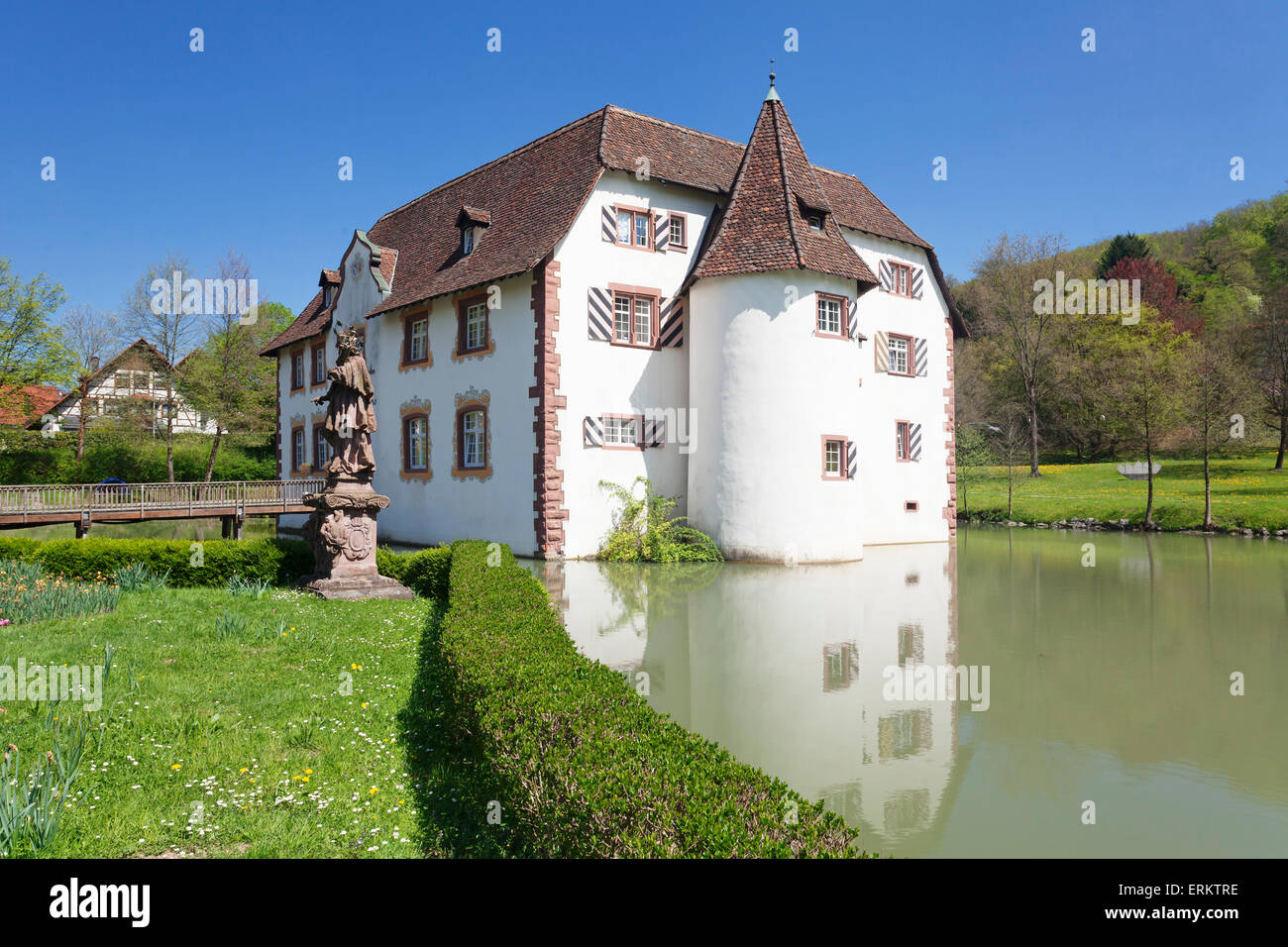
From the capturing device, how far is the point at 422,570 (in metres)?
13.3

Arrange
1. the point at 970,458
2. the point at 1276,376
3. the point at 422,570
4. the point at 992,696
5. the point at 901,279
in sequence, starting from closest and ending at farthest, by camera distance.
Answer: the point at 992,696
the point at 422,570
the point at 901,279
the point at 970,458
the point at 1276,376

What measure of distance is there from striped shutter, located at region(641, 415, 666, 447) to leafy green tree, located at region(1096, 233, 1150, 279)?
48.0 m

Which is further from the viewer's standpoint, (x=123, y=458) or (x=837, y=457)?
(x=123, y=458)

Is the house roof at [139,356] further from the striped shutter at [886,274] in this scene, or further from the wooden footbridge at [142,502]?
the striped shutter at [886,274]

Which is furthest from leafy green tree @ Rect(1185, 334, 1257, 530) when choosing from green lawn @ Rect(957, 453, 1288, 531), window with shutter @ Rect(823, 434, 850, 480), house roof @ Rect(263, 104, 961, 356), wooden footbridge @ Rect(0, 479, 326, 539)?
wooden footbridge @ Rect(0, 479, 326, 539)

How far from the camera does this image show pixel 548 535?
18484mm

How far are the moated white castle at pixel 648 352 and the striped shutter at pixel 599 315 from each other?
0.05 meters

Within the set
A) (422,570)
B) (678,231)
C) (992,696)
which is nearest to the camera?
(992,696)

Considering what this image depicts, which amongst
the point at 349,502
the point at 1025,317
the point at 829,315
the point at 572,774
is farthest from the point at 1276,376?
the point at 572,774

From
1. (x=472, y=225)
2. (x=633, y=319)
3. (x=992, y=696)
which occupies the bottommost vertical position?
(x=992, y=696)

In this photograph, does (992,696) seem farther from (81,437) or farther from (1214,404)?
(81,437)

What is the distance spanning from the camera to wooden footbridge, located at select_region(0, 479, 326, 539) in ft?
66.1

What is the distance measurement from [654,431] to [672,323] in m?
2.78

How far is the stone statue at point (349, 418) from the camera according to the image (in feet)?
41.2
